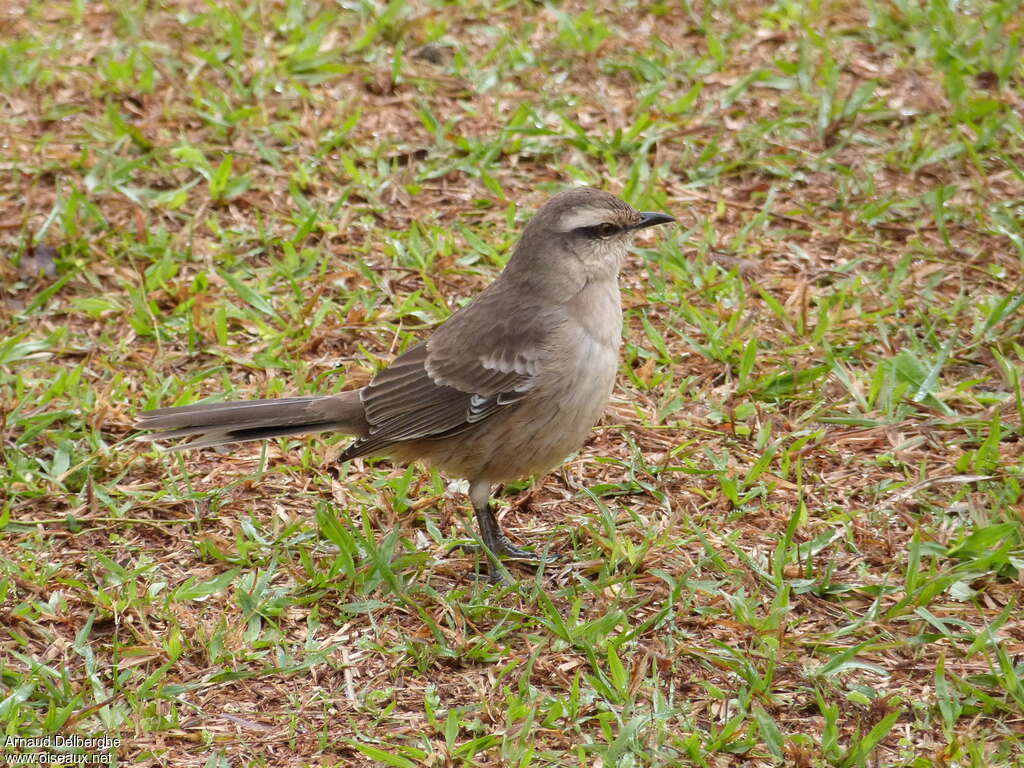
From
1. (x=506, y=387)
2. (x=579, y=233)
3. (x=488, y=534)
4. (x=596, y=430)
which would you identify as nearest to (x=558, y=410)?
(x=506, y=387)

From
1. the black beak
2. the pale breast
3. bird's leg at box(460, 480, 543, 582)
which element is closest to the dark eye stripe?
the black beak

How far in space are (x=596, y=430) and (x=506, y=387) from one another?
111 centimetres

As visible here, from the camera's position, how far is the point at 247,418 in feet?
19.7

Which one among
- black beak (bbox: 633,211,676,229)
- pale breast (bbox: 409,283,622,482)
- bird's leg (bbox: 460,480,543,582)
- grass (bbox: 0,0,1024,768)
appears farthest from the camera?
black beak (bbox: 633,211,676,229)

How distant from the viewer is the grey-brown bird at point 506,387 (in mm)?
5750

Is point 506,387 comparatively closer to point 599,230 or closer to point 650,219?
point 599,230

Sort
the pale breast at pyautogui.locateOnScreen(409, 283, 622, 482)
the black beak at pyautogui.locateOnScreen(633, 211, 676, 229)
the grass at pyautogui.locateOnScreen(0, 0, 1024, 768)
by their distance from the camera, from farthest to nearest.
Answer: the black beak at pyautogui.locateOnScreen(633, 211, 676, 229)
the pale breast at pyautogui.locateOnScreen(409, 283, 622, 482)
the grass at pyautogui.locateOnScreen(0, 0, 1024, 768)

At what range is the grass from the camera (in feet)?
16.8

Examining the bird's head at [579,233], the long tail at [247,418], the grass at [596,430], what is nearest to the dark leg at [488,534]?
the grass at [596,430]

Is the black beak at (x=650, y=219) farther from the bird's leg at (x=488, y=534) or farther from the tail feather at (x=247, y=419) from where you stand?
the tail feather at (x=247, y=419)

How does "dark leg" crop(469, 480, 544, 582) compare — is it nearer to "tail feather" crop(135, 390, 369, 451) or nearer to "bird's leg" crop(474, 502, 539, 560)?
"bird's leg" crop(474, 502, 539, 560)

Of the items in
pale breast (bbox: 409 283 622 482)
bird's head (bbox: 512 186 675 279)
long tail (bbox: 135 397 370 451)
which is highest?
bird's head (bbox: 512 186 675 279)

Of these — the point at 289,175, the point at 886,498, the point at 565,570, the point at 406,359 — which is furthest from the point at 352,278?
the point at 886,498

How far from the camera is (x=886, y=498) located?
6.14 metres
